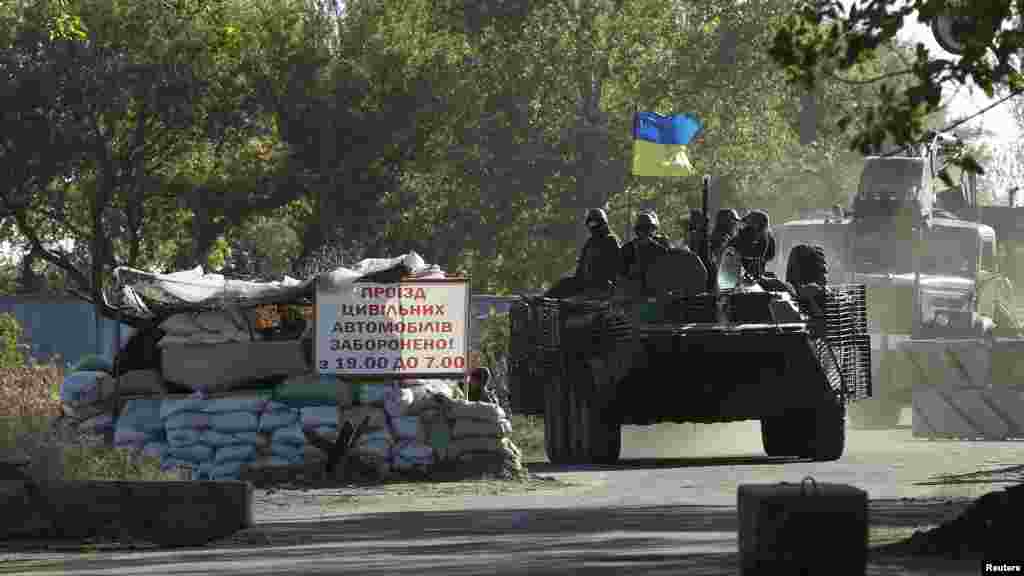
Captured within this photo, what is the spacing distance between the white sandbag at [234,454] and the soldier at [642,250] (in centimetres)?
427

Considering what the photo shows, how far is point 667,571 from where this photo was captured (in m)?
13.1

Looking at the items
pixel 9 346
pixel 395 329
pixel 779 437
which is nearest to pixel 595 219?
pixel 395 329

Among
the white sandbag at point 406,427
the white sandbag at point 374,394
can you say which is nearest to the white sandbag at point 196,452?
the white sandbag at point 374,394

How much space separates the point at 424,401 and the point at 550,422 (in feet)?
12.1

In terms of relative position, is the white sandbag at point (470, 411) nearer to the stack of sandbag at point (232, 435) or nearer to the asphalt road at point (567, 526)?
the asphalt road at point (567, 526)

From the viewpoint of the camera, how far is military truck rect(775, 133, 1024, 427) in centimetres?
3800

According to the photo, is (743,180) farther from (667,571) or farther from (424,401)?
(667,571)

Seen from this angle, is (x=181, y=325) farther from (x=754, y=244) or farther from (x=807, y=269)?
(x=807, y=269)

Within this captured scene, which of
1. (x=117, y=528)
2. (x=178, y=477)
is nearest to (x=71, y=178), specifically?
(x=178, y=477)

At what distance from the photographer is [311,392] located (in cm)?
2280

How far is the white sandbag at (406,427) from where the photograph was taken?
2295cm

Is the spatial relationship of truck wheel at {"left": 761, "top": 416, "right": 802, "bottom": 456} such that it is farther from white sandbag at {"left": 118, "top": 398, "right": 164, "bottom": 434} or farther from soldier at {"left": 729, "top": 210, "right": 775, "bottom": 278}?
white sandbag at {"left": 118, "top": 398, "right": 164, "bottom": 434}

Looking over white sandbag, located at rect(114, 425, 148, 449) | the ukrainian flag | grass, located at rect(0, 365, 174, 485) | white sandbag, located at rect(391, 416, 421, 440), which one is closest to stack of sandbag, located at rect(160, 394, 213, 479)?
white sandbag, located at rect(114, 425, 148, 449)

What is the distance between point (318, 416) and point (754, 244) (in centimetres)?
518
